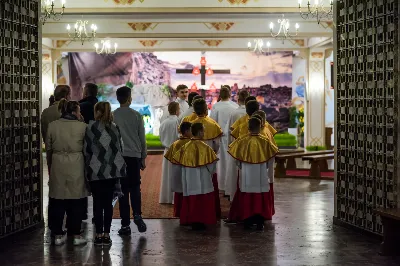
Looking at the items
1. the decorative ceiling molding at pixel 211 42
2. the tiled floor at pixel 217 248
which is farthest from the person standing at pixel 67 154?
the decorative ceiling molding at pixel 211 42

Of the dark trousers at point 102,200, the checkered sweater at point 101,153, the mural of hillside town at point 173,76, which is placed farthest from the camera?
the mural of hillside town at point 173,76

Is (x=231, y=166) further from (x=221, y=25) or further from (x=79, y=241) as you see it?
(x=221, y=25)

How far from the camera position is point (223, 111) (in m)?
11.4

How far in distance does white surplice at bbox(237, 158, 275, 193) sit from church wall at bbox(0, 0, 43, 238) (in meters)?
2.47

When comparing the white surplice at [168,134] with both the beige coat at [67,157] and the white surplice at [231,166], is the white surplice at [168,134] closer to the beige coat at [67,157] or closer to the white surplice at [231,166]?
the white surplice at [231,166]

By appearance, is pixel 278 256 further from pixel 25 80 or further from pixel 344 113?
pixel 25 80

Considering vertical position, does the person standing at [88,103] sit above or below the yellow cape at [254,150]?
above

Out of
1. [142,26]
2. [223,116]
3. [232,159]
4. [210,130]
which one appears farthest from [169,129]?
[142,26]

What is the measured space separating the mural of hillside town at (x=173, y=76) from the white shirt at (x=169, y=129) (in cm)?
1676

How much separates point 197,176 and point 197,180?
5 centimetres

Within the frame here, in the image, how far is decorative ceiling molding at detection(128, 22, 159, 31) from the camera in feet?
58.9

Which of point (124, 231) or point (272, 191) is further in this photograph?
point (272, 191)

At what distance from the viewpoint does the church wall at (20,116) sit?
788 cm

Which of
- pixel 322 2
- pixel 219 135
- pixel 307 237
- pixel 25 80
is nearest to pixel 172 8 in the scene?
pixel 322 2
